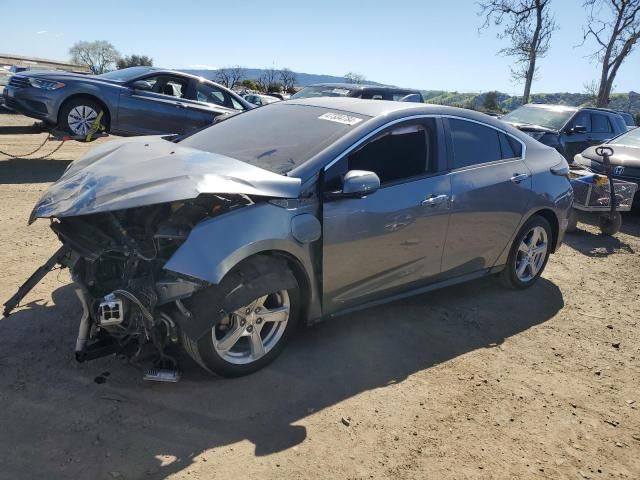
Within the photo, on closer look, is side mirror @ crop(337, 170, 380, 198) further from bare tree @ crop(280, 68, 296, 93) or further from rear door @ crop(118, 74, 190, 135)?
bare tree @ crop(280, 68, 296, 93)

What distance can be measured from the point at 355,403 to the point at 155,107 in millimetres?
7745

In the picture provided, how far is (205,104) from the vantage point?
10.0 m

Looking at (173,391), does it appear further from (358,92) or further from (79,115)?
(358,92)

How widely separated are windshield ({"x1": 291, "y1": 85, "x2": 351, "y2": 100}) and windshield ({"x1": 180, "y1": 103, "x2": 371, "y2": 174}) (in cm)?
699

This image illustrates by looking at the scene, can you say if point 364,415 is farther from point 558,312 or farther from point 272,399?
point 558,312

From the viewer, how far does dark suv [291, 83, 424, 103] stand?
36.0ft

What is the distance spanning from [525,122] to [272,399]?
33.1ft

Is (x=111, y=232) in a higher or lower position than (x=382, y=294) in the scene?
higher

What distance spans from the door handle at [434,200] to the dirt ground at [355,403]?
990 millimetres

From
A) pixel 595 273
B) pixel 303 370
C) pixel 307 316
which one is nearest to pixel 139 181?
pixel 307 316

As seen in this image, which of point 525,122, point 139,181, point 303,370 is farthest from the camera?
point 525,122

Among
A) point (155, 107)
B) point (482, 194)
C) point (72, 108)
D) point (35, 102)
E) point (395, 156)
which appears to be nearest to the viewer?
point (395, 156)

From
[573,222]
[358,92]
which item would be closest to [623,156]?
[573,222]

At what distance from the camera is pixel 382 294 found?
3842 mm
